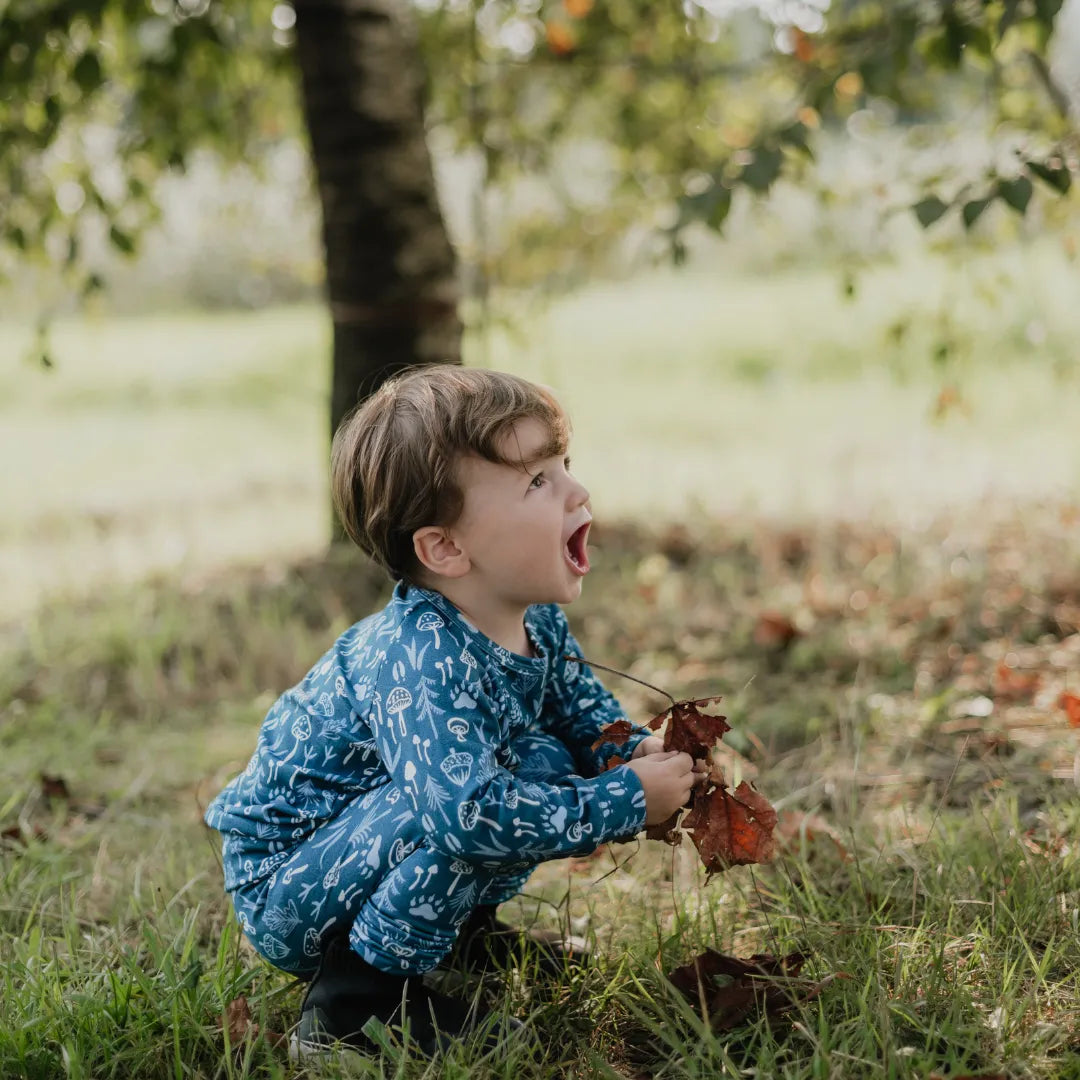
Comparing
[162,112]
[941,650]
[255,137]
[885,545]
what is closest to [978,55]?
[941,650]

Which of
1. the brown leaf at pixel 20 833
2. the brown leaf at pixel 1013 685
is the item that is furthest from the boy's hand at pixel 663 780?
the brown leaf at pixel 1013 685

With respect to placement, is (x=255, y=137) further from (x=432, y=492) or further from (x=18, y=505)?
(x=432, y=492)

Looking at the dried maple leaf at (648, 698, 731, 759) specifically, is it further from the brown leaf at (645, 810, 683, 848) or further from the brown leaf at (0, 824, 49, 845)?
the brown leaf at (0, 824, 49, 845)

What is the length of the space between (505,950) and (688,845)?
545mm

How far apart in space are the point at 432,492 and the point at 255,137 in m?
4.27

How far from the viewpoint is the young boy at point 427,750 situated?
5.78 feet

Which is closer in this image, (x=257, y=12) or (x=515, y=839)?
(x=515, y=839)

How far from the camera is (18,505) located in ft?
23.4

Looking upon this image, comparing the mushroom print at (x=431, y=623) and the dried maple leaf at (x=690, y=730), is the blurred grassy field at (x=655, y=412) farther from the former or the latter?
the dried maple leaf at (x=690, y=730)

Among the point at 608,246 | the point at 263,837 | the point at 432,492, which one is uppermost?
the point at 608,246

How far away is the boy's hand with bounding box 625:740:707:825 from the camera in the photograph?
1.80 m

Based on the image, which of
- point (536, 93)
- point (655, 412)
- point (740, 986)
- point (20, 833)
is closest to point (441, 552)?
point (740, 986)

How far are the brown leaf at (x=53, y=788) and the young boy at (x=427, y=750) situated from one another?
1049 mm

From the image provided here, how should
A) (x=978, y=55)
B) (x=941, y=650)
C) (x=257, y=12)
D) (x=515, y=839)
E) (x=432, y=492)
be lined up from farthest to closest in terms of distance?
1. (x=257, y=12)
2. (x=941, y=650)
3. (x=978, y=55)
4. (x=432, y=492)
5. (x=515, y=839)
